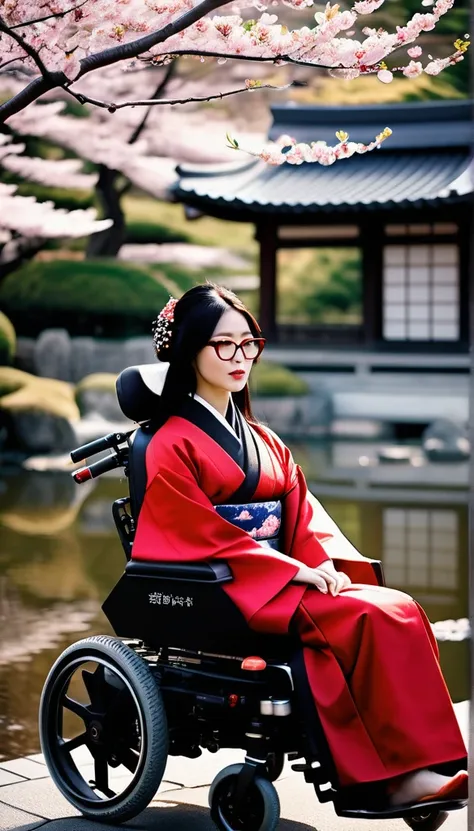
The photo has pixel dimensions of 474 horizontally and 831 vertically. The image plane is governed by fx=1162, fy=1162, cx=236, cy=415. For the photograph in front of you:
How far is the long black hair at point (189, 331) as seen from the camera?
8.52 ft

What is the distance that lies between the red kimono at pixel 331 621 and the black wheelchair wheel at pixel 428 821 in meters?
0.20

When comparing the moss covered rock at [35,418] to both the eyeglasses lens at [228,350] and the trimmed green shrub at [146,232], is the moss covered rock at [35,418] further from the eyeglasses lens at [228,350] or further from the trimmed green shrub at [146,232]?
the eyeglasses lens at [228,350]

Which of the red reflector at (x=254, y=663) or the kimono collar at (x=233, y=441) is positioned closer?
the red reflector at (x=254, y=663)

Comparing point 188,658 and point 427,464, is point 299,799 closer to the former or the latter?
point 188,658

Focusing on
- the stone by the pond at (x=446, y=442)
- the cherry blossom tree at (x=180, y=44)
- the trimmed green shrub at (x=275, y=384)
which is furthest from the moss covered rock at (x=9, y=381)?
the cherry blossom tree at (x=180, y=44)

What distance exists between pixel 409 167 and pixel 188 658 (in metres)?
13.2

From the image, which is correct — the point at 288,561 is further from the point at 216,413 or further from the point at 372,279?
the point at 372,279

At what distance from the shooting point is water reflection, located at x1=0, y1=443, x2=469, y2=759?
13.7 feet

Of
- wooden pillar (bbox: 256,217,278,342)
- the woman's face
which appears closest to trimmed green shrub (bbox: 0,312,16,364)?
wooden pillar (bbox: 256,217,278,342)

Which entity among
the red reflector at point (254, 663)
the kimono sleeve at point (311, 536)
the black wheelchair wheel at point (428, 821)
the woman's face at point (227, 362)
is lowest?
the black wheelchair wheel at point (428, 821)

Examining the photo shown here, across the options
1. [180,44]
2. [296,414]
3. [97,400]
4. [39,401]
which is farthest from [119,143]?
[180,44]

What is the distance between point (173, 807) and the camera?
2.69 m

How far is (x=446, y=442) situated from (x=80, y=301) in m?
6.77

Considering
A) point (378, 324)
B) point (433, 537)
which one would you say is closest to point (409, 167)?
point (378, 324)
